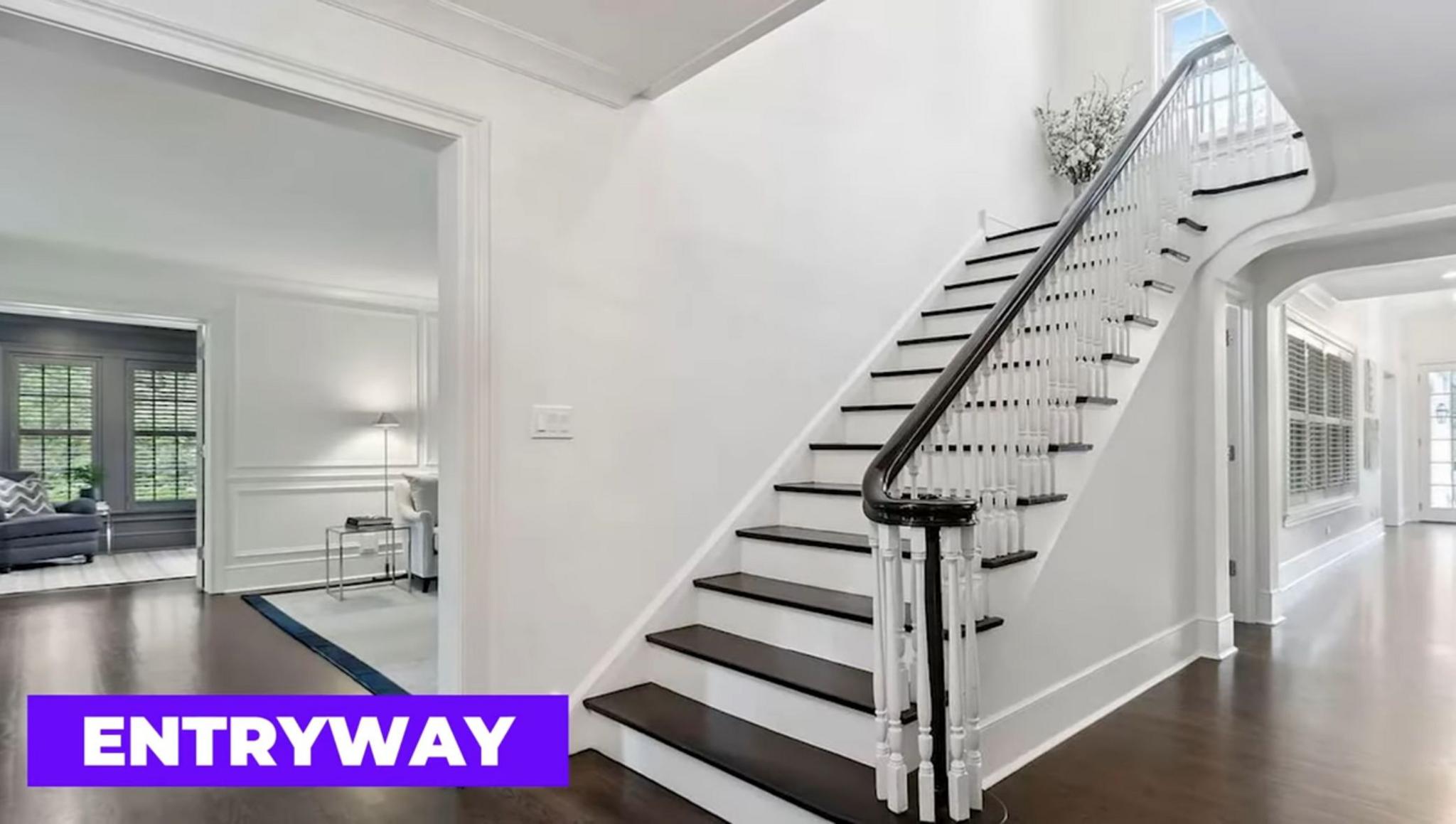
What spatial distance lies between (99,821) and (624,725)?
5.26 ft

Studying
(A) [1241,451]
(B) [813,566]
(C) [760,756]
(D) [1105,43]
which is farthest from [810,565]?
(D) [1105,43]

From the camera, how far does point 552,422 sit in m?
2.75

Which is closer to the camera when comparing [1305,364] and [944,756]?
[944,756]

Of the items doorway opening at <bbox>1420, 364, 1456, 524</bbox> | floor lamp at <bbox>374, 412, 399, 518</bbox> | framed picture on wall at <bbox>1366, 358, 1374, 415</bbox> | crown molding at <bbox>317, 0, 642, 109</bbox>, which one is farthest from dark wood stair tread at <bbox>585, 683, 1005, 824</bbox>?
doorway opening at <bbox>1420, 364, 1456, 524</bbox>

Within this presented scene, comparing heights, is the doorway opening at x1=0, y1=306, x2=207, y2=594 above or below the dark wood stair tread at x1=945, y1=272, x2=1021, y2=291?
below

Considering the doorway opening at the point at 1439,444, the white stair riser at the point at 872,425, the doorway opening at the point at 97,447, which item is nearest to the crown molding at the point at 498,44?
the white stair riser at the point at 872,425

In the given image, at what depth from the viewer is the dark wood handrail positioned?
201cm

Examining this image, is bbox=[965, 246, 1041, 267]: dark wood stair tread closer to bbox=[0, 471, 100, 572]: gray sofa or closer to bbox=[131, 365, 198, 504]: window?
bbox=[0, 471, 100, 572]: gray sofa

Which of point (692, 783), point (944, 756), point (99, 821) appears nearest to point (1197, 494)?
point (944, 756)

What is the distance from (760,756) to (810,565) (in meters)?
0.87

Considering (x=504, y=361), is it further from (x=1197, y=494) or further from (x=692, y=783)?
(x=1197, y=494)

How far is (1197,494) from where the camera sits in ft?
13.3

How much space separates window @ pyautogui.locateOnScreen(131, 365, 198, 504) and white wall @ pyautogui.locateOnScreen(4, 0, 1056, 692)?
817cm

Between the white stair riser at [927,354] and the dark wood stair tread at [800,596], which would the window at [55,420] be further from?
the white stair riser at [927,354]
